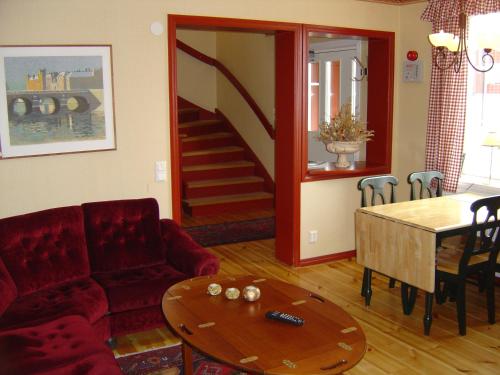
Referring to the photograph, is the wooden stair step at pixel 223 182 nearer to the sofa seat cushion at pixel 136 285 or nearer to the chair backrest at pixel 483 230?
the sofa seat cushion at pixel 136 285

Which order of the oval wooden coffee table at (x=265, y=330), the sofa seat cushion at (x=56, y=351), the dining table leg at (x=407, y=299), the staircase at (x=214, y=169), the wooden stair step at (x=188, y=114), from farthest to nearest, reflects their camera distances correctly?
1. the wooden stair step at (x=188, y=114)
2. the staircase at (x=214, y=169)
3. the dining table leg at (x=407, y=299)
4. the sofa seat cushion at (x=56, y=351)
5. the oval wooden coffee table at (x=265, y=330)

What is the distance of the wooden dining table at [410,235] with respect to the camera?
12.0ft

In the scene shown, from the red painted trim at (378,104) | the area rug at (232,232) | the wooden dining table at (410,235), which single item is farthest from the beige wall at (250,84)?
the wooden dining table at (410,235)

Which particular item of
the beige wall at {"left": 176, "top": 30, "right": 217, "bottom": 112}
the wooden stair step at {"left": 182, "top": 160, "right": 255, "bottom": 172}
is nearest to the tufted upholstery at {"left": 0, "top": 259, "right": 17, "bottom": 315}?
the wooden stair step at {"left": 182, "top": 160, "right": 255, "bottom": 172}

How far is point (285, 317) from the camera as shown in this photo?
8.80 ft

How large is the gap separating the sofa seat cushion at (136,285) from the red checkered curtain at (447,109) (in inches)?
104

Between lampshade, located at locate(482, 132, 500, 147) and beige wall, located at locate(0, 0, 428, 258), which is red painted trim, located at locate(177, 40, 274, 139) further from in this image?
lampshade, located at locate(482, 132, 500, 147)

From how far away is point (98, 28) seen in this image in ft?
13.2

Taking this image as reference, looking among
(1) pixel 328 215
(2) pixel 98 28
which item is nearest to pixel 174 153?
(2) pixel 98 28

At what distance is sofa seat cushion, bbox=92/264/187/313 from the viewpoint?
3.49 metres

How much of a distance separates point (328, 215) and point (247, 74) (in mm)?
3282

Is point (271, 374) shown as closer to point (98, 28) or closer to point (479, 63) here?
point (98, 28)

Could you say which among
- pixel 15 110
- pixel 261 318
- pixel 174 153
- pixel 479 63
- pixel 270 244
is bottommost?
pixel 270 244

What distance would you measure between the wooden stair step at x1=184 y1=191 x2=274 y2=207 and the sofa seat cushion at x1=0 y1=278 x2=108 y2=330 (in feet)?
11.3
